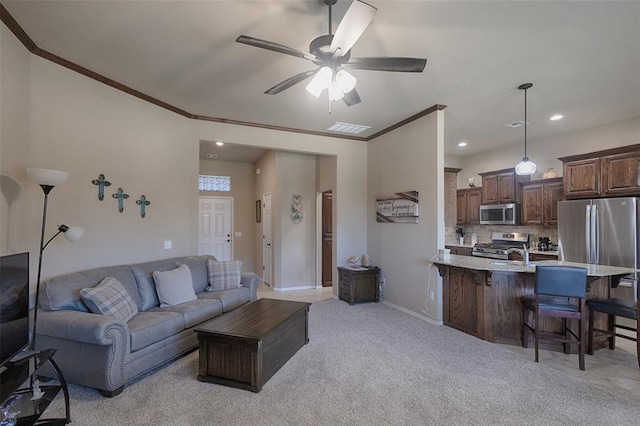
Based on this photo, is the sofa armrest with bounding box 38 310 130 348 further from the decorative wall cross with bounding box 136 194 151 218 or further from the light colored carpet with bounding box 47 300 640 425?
the decorative wall cross with bounding box 136 194 151 218

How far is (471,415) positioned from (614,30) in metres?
3.23

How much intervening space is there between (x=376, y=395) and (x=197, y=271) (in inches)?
106

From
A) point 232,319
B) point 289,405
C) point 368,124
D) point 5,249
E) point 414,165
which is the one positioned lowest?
point 289,405

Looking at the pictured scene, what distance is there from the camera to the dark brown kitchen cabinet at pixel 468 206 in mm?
6695

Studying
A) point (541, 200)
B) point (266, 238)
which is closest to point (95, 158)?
point (266, 238)

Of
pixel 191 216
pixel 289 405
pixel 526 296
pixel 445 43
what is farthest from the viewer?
pixel 191 216

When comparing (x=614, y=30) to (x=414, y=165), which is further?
(x=414, y=165)

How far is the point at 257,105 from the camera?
426cm

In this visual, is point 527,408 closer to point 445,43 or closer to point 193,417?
point 193,417

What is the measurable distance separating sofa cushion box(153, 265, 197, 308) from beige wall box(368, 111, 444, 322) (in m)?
3.04

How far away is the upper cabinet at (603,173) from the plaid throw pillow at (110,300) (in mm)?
6204

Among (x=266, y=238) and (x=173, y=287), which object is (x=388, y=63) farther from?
(x=266, y=238)

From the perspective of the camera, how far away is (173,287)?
3504 mm

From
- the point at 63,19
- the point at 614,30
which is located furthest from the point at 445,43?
the point at 63,19
